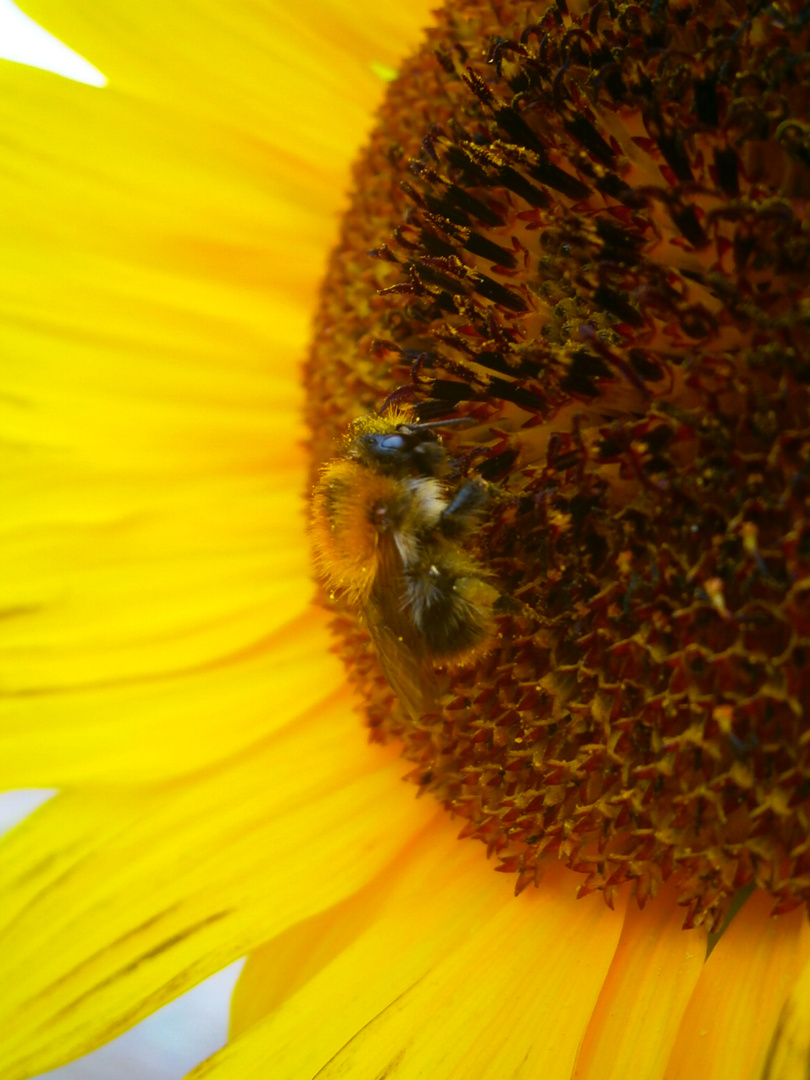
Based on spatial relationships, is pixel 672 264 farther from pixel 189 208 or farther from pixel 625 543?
pixel 189 208

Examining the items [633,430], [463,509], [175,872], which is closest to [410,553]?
[463,509]

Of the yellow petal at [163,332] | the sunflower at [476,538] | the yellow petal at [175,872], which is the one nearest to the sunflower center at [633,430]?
the sunflower at [476,538]

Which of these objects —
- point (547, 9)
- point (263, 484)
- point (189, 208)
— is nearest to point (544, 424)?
point (547, 9)

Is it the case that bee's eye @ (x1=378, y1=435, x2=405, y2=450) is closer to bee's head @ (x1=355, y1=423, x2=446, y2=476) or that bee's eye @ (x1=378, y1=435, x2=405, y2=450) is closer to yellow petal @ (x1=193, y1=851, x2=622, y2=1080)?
bee's head @ (x1=355, y1=423, x2=446, y2=476)

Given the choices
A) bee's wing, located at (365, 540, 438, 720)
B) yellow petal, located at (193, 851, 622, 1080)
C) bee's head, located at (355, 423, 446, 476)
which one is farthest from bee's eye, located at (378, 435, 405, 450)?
yellow petal, located at (193, 851, 622, 1080)

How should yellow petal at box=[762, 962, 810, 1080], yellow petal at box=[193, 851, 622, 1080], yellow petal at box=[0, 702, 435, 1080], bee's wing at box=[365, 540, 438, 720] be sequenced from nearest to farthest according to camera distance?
yellow petal at box=[762, 962, 810, 1080] < bee's wing at box=[365, 540, 438, 720] < yellow petal at box=[193, 851, 622, 1080] < yellow petal at box=[0, 702, 435, 1080]

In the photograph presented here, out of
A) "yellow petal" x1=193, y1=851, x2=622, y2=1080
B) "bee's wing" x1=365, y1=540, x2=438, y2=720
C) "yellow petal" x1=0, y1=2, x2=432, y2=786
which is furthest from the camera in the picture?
"yellow petal" x1=0, y1=2, x2=432, y2=786

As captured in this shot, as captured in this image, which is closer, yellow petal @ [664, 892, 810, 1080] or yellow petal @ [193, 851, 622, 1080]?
yellow petal @ [664, 892, 810, 1080]

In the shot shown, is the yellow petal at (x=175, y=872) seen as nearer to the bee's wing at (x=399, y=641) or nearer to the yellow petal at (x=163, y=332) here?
the yellow petal at (x=163, y=332)
